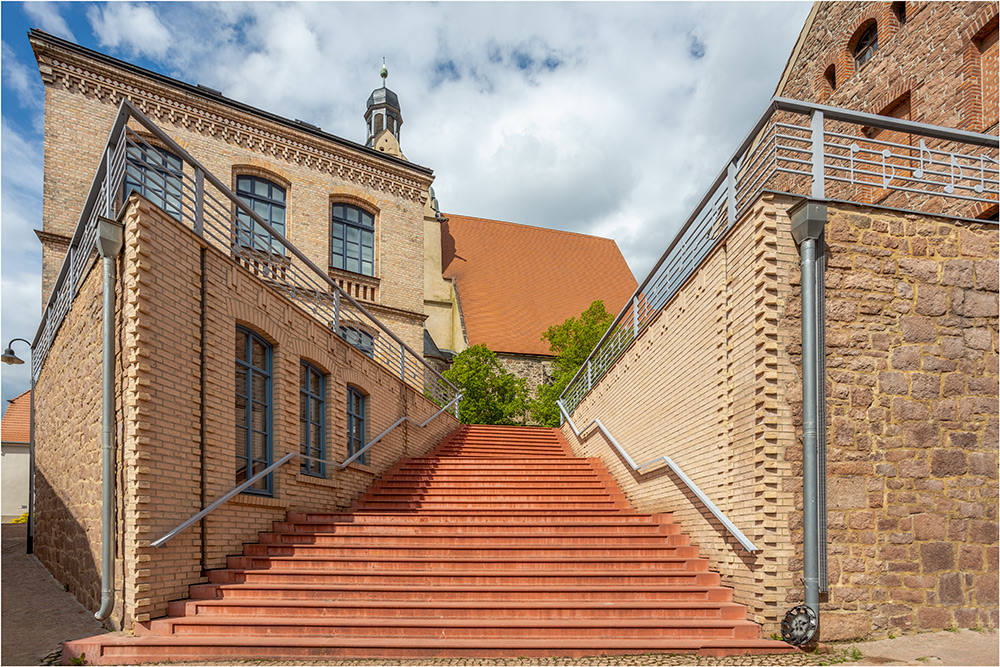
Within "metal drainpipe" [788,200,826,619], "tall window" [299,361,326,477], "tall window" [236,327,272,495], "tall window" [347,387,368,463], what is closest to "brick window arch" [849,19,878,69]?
"metal drainpipe" [788,200,826,619]

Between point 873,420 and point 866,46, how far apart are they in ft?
40.6

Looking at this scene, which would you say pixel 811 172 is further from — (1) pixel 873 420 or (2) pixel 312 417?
(2) pixel 312 417

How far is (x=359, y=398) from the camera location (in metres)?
11.9

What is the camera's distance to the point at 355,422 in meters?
11.5

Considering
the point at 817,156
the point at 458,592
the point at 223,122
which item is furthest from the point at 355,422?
the point at 223,122

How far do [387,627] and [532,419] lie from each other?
16.7m

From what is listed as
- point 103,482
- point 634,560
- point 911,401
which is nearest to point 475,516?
point 634,560

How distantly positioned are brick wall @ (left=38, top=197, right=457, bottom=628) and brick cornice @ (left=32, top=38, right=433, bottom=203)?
28.4 ft

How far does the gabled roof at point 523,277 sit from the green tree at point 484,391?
3.44 meters

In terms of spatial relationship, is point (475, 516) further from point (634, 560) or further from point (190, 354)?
point (190, 354)

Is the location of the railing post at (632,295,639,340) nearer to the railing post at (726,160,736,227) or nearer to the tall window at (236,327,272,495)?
the railing post at (726,160,736,227)

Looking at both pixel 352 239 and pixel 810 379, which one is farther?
pixel 352 239

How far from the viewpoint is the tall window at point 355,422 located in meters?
11.2

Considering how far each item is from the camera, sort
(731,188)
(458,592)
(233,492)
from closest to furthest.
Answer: (458,592) → (233,492) → (731,188)
